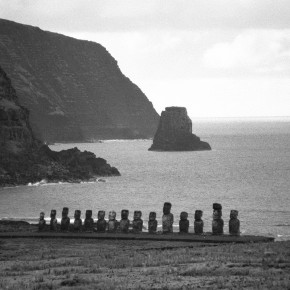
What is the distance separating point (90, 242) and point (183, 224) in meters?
4.68

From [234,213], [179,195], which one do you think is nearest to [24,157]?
[179,195]

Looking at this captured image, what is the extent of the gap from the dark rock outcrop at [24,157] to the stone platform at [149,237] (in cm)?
8641

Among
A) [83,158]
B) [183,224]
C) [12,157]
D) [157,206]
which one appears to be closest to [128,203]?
[157,206]

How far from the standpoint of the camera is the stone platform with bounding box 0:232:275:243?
3844cm

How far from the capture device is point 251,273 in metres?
26.6

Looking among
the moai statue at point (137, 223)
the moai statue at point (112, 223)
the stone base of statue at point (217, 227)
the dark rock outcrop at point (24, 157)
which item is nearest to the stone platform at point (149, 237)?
the stone base of statue at point (217, 227)

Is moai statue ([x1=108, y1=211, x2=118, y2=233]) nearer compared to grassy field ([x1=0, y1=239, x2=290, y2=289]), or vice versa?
grassy field ([x1=0, y1=239, x2=290, y2=289])

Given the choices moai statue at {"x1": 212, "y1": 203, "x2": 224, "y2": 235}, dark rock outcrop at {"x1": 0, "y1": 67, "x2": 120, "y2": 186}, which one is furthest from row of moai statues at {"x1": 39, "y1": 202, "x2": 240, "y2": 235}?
dark rock outcrop at {"x1": 0, "y1": 67, "x2": 120, "y2": 186}

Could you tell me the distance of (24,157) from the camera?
450 feet

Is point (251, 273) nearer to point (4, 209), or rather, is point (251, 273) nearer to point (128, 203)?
point (4, 209)

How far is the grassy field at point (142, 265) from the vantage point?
25.5m

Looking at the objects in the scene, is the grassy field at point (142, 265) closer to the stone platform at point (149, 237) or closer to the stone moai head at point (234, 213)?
the stone platform at point (149, 237)

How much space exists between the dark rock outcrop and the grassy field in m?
92.4

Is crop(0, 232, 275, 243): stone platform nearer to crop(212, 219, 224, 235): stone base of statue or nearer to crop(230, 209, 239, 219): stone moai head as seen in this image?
crop(212, 219, 224, 235): stone base of statue
